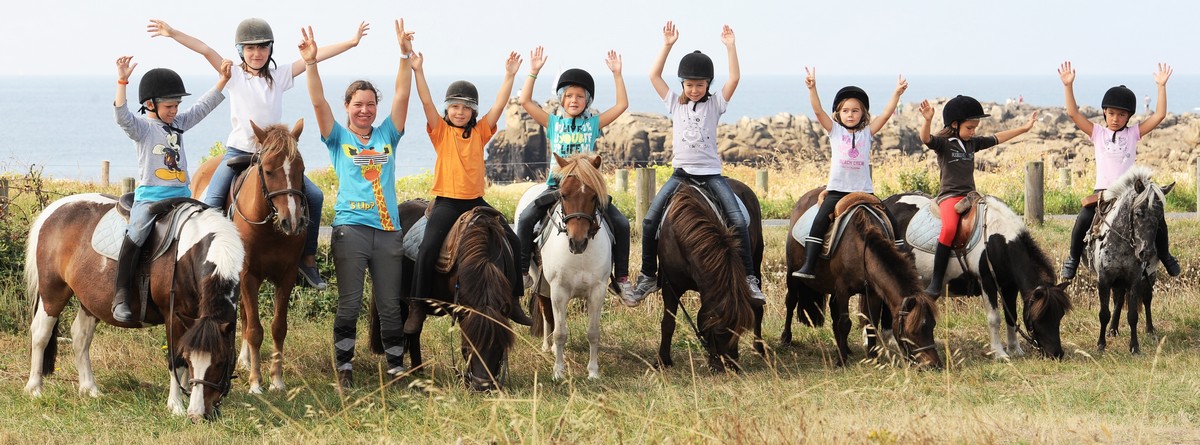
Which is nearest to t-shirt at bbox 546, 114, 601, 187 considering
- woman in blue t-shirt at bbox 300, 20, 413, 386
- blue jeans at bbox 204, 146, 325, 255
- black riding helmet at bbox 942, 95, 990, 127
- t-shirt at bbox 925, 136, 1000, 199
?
woman in blue t-shirt at bbox 300, 20, 413, 386

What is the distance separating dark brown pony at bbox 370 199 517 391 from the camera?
7188 millimetres

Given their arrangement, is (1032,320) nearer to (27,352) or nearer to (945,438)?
(945,438)

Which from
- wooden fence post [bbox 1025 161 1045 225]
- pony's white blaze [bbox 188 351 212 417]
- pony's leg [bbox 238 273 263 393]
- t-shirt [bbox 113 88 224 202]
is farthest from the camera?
wooden fence post [bbox 1025 161 1045 225]

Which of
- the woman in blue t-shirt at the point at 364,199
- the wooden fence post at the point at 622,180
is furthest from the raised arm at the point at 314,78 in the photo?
the wooden fence post at the point at 622,180

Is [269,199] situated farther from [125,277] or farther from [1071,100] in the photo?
[1071,100]

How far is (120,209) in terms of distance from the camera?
25.3 ft

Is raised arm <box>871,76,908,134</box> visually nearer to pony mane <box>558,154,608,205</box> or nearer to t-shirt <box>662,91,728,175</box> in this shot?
t-shirt <box>662,91,728,175</box>

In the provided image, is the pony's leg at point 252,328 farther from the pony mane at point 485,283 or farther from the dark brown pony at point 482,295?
the pony mane at point 485,283

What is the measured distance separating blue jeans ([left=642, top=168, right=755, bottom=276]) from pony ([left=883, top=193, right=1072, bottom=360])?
184cm

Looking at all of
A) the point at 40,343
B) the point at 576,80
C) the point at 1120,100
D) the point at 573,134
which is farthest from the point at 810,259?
the point at 40,343

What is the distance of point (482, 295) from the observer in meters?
7.39

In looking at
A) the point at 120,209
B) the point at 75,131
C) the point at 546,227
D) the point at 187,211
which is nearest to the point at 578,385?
the point at 546,227

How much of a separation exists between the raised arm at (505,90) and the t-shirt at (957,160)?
363 centimetres

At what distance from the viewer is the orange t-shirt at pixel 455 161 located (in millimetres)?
7973
